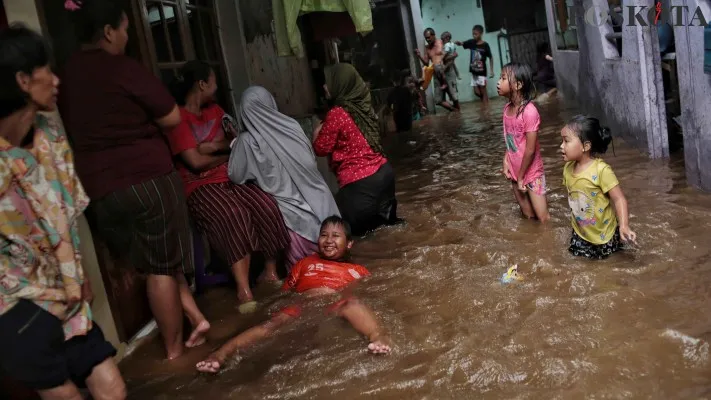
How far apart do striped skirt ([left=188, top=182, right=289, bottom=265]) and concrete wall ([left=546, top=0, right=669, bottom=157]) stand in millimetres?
4280

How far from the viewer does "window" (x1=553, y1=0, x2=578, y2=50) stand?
38.7ft

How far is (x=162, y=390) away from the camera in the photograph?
3.20 meters

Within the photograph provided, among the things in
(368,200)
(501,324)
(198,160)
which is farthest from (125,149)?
(368,200)

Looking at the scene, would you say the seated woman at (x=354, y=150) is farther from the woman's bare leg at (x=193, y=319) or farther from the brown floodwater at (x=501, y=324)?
the woman's bare leg at (x=193, y=319)

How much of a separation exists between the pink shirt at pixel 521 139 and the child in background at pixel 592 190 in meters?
0.76

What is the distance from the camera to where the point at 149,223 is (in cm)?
331

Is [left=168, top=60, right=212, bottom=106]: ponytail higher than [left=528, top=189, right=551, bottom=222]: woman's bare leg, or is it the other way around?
[left=168, top=60, right=212, bottom=106]: ponytail

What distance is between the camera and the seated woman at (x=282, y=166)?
4.54 metres

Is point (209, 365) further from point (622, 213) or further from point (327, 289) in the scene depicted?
point (622, 213)

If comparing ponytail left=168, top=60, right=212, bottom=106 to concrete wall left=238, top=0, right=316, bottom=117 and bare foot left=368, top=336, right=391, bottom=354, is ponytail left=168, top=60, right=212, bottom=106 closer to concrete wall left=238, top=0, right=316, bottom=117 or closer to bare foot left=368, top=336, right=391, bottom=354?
concrete wall left=238, top=0, right=316, bottom=117

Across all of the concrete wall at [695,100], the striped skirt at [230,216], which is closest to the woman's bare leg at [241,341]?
the striped skirt at [230,216]

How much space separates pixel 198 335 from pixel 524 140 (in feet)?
9.61

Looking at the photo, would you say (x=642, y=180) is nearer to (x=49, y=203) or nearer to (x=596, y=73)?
(x=596, y=73)

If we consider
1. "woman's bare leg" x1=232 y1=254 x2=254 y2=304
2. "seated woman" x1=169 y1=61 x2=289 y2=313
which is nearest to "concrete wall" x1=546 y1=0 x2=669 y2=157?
"seated woman" x1=169 y1=61 x2=289 y2=313
